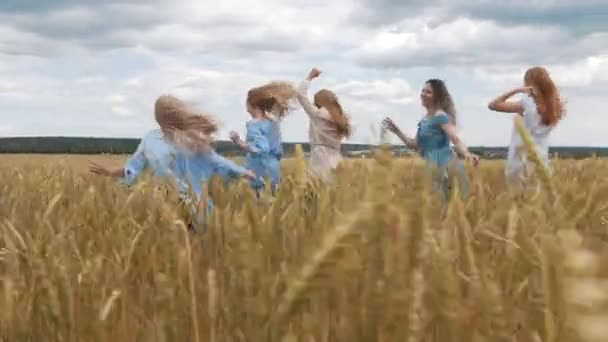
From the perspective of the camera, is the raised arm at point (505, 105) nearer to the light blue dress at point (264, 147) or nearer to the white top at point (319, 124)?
the white top at point (319, 124)

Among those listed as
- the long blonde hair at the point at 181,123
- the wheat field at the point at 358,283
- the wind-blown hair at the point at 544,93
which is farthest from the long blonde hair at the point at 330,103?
the wheat field at the point at 358,283

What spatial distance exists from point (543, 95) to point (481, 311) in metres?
5.71

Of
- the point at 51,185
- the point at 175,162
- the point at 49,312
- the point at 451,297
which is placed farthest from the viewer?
the point at 175,162

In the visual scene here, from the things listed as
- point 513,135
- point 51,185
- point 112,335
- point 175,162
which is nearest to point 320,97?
point 513,135

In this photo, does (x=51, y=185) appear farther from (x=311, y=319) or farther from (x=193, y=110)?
(x=311, y=319)

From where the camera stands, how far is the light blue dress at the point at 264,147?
582 cm

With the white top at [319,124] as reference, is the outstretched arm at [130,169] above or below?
below

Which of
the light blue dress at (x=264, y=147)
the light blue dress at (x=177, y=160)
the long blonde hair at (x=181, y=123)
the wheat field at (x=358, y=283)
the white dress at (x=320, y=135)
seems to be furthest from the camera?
the white dress at (x=320, y=135)

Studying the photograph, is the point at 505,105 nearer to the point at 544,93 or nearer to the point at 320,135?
the point at 544,93

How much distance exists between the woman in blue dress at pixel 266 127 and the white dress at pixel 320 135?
12 centimetres

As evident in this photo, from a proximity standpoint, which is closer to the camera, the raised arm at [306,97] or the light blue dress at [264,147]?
the light blue dress at [264,147]

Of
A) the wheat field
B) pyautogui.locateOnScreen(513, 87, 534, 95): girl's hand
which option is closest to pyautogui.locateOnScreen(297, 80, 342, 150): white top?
pyautogui.locateOnScreen(513, 87, 534, 95): girl's hand

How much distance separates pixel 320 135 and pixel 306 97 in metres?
0.36

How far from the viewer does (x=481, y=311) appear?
74 cm
